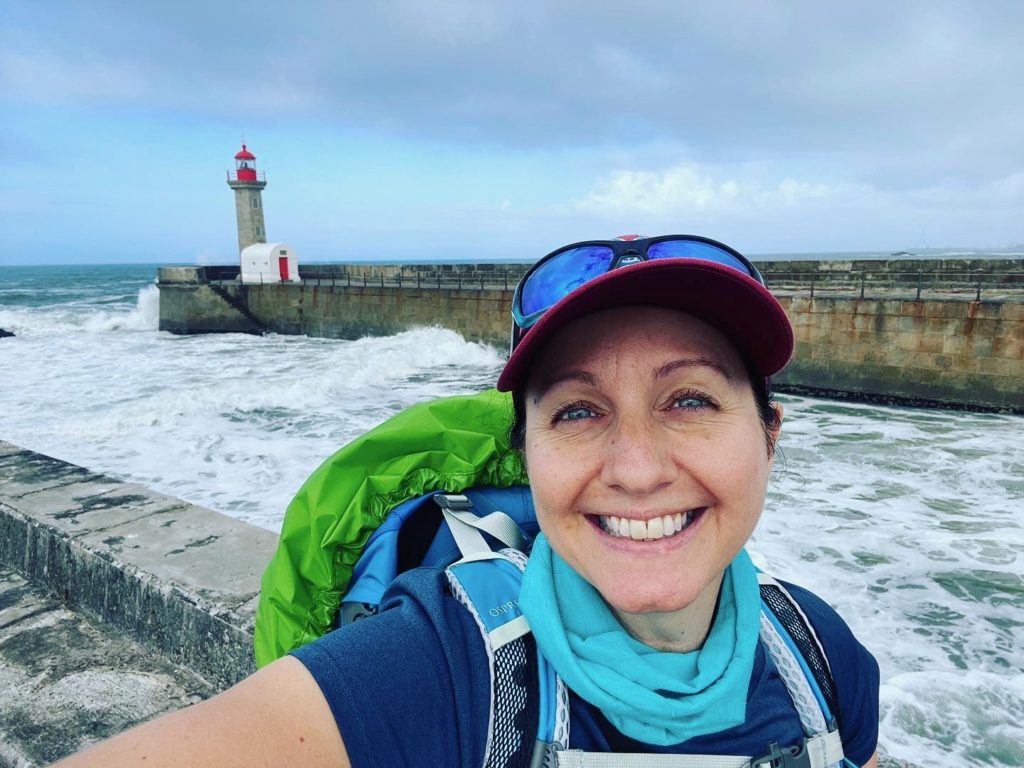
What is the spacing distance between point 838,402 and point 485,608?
1620 centimetres

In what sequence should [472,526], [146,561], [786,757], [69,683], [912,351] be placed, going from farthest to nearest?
1. [912,351]
2. [146,561]
3. [69,683]
4. [472,526]
5. [786,757]

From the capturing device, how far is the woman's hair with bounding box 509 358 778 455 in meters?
1.20

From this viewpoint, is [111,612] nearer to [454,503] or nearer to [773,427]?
[454,503]

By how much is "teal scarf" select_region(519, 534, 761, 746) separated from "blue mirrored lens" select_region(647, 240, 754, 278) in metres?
0.56

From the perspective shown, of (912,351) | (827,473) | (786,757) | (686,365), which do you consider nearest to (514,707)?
(786,757)

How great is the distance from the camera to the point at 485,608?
1073 mm

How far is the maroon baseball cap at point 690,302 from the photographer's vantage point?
3.34ft

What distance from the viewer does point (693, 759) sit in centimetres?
103

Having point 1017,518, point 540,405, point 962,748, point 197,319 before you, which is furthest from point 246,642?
point 197,319

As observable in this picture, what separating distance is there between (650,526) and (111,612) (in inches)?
109

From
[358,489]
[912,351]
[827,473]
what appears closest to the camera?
[358,489]

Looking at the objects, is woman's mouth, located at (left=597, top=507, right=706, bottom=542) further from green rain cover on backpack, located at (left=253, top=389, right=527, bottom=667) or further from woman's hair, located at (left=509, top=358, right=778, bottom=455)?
green rain cover on backpack, located at (left=253, top=389, right=527, bottom=667)

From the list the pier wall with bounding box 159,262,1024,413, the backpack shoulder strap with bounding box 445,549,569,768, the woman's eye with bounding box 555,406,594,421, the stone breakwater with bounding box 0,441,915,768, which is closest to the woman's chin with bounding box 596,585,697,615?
the backpack shoulder strap with bounding box 445,549,569,768

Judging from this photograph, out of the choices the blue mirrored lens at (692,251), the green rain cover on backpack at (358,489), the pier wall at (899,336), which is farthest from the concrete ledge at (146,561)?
the pier wall at (899,336)
